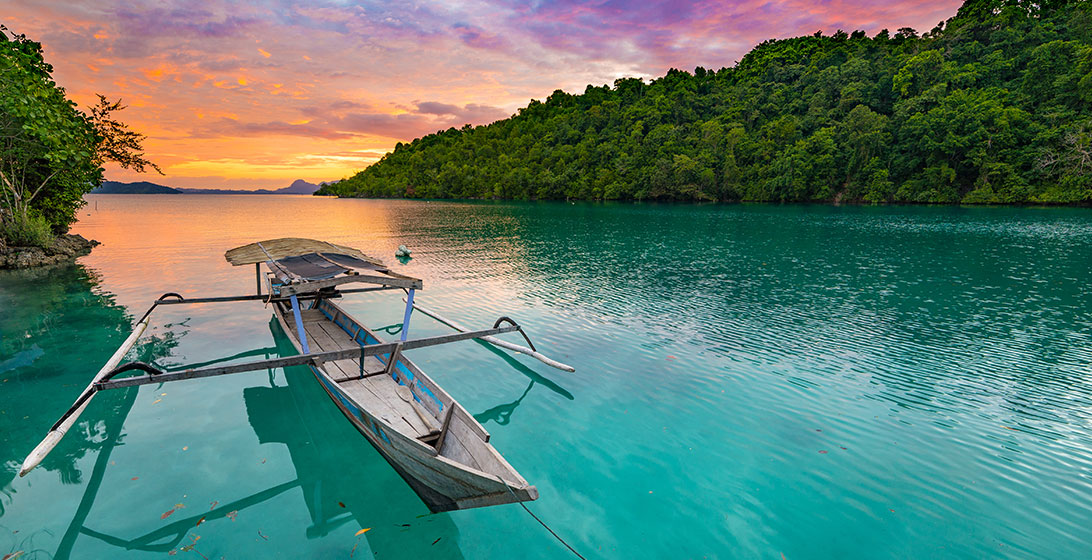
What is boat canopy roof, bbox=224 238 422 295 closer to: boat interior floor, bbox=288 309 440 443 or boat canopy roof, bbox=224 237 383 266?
boat canopy roof, bbox=224 237 383 266

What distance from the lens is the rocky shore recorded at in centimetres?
2642

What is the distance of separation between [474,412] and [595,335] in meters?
6.62

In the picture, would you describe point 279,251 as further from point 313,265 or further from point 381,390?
point 381,390

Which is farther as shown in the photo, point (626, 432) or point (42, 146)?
point (42, 146)

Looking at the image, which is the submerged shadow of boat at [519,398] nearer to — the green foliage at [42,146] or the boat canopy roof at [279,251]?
the boat canopy roof at [279,251]

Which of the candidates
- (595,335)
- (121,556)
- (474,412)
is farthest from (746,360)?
(121,556)

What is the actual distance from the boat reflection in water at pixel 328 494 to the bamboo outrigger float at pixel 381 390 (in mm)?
690

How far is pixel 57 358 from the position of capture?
13.9 metres

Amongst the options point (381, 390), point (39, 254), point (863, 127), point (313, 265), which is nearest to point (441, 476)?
point (381, 390)

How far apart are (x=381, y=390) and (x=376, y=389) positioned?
14 centimetres

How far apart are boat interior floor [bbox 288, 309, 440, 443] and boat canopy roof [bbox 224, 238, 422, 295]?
210 centimetres

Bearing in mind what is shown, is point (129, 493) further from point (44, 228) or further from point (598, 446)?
point (44, 228)

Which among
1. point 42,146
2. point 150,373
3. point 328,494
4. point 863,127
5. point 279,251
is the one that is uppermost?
point 863,127

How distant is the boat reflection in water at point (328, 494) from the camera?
6.92 metres
